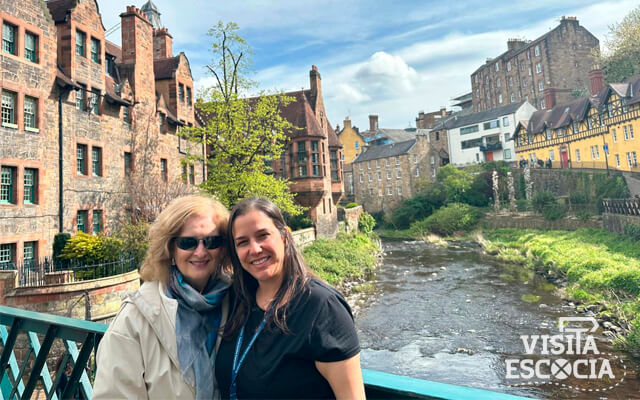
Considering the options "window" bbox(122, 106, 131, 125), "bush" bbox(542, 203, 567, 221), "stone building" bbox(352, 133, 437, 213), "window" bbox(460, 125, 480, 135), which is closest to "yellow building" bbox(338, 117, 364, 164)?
"stone building" bbox(352, 133, 437, 213)

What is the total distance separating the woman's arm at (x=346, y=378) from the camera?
6.28 feet

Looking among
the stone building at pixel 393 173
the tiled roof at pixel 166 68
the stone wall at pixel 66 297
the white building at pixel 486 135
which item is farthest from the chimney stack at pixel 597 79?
the stone wall at pixel 66 297

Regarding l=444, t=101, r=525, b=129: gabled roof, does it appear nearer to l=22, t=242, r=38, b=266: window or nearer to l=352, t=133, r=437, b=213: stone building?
l=352, t=133, r=437, b=213: stone building

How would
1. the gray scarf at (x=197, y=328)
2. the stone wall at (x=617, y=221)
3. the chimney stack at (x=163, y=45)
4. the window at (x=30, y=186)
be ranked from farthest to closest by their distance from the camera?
the chimney stack at (x=163, y=45), the stone wall at (x=617, y=221), the window at (x=30, y=186), the gray scarf at (x=197, y=328)

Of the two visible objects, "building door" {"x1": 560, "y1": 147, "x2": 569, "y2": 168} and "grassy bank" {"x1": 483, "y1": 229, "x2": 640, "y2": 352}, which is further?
"building door" {"x1": 560, "y1": 147, "x2": 569, "y2": 168}

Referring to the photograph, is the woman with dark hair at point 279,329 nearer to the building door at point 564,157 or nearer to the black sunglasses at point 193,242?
the black sunglasses at point 193,242

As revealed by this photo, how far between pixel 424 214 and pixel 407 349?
40464 millimetres

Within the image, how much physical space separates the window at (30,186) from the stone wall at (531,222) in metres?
38.7

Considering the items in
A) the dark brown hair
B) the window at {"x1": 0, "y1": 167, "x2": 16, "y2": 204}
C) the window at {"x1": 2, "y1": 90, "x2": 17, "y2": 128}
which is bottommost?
the dark brown hair

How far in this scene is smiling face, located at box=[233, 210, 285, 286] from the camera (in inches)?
91.1

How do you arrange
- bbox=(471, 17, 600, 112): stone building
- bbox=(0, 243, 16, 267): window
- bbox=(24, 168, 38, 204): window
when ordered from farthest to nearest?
bbox=(471, 17, 600, 112): stone building
bbox=(24, 168, 38, 204): window
bbox=(0, 243, 16, 267): window

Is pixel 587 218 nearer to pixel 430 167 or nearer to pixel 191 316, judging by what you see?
pixel 430 167

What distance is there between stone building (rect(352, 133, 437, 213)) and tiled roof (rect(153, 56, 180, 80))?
4058 cm

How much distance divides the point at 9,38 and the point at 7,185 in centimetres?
575
